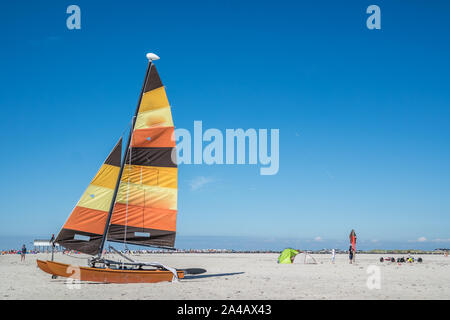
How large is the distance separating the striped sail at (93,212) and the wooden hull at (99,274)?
129cm

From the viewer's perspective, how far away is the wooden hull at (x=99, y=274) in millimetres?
19219

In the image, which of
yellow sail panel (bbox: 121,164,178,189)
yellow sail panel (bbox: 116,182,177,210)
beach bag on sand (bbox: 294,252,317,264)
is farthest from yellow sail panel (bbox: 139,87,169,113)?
beach bag on sand (bbox: 294,252,317,264)

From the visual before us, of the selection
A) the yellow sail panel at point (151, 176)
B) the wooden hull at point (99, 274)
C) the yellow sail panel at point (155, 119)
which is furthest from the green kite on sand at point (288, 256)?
the yellow sail panel at point (155, 119)

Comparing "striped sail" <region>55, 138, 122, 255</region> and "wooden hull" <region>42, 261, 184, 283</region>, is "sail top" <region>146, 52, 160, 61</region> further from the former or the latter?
"wooden hull" <region>42, 261, 184, 283</region>

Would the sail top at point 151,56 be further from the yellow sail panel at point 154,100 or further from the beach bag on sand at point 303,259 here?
the beach bag on sand at point 303,259

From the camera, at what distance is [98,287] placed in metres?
18.9

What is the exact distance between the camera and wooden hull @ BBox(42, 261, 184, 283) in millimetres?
19219

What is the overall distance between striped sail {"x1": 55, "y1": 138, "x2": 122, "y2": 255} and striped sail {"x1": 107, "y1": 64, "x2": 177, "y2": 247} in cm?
53

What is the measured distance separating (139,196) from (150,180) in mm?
1007

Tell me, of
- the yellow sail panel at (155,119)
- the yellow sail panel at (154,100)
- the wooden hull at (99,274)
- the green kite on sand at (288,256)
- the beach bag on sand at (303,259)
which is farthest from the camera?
the green kite on sand at (288,256)

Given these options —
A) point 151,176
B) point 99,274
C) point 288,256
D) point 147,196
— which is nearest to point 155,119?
point 151,176

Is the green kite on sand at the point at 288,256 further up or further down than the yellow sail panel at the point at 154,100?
further down

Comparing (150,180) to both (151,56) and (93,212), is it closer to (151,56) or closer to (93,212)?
(93,212)
